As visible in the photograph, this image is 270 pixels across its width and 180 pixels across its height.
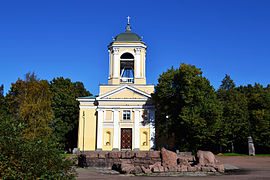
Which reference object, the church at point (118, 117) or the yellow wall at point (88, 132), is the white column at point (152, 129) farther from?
the yellow wall at point (88, 132)

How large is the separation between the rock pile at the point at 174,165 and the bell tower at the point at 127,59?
21.6 metres

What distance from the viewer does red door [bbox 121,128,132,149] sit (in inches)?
1522

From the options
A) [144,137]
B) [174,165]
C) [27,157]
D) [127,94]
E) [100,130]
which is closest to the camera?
[27,157]

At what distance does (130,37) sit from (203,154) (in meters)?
26.1

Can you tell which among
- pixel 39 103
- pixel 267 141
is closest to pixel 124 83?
pixel 39 103

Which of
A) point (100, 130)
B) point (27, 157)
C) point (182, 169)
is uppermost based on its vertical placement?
point (100, 130)

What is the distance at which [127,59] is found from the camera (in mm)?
41562

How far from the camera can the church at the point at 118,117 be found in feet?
126

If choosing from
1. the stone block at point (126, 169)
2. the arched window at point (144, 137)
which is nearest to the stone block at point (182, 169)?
the stone block at point (126, 169)

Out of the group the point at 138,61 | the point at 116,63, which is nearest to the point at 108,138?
the point at 116,63

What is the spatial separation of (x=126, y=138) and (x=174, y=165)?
20482mm

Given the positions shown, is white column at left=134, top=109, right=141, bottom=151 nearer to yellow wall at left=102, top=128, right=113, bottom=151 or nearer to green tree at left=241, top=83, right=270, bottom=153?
yellow wall at left=102, top=128, right=113, bottom=151

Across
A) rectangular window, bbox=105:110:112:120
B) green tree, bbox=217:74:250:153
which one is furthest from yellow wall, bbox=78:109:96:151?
green tree, bbox=217:74:250:153

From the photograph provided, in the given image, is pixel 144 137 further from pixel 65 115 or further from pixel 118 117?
pixel 65 115
